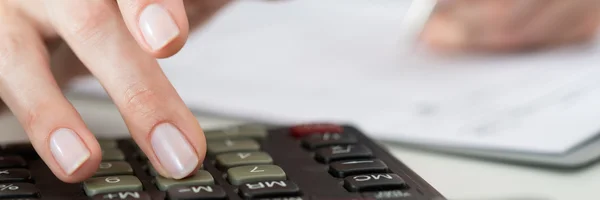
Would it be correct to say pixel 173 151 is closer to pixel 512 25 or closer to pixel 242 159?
pixel 242 159

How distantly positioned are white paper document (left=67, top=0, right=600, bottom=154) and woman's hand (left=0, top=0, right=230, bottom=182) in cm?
A: 17

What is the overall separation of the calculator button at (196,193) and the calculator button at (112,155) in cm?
7

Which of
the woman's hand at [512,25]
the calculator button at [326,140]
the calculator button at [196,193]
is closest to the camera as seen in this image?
the calculator button at [196,193]

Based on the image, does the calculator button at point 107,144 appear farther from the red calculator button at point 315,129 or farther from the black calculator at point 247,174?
the red calculator button at point 315,129

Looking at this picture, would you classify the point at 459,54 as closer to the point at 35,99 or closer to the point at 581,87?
the point at 581,87

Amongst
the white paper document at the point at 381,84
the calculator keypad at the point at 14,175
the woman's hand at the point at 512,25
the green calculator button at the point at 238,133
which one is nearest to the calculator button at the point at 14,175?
the calculator keypad at the point at 14,175

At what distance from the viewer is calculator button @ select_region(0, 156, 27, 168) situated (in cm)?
35

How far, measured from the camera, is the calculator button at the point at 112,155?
0.36m

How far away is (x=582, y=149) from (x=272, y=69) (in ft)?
0.97

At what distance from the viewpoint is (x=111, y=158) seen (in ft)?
1.20

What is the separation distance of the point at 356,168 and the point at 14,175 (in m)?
0.15

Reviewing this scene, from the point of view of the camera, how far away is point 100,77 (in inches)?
15.0

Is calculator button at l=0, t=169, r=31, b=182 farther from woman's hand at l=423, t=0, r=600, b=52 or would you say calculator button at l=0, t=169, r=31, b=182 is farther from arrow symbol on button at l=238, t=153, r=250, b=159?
woman's hand at l=423, t=0, r=600, b=52

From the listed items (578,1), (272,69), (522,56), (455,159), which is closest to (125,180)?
(455,159)
